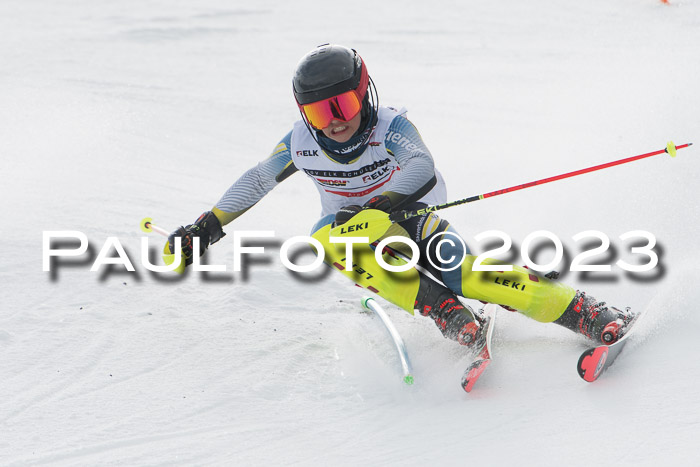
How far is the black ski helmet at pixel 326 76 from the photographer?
350cm

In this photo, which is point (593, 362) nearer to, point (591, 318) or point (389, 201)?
point (591, 318)

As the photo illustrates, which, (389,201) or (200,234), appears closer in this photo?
(389,201)

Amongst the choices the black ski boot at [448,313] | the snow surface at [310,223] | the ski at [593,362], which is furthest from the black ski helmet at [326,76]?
the ski at [593,362]

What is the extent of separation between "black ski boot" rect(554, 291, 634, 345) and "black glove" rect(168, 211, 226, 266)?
5.69 ft

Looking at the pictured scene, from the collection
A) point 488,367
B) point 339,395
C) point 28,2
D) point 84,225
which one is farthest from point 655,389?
point 28,2

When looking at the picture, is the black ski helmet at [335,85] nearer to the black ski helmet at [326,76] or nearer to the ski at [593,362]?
the black ski helmet at [326,76]

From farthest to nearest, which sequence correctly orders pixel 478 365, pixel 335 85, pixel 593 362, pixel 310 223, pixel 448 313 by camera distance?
1. pixel 310 223
2. pixel 448 313
3. pixel 335 85
4. pixel 478 365
5. pixel 593 362

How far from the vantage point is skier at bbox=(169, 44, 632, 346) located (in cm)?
352

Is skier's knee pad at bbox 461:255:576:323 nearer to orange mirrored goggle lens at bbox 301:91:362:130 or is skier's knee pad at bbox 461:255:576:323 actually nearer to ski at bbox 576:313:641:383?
ski at bbox 576:313:641:383

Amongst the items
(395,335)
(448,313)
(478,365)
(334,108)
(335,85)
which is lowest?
(395,335)

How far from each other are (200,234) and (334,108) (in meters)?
0.98

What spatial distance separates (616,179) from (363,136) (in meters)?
3.12

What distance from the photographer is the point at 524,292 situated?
3514 millimetres

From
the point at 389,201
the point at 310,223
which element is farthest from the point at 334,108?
the point at 310,223
